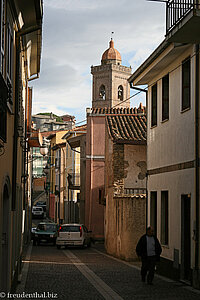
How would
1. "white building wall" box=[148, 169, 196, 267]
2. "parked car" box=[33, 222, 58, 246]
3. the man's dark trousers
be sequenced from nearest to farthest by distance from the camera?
"white building wall" box=[148, 169, 196, 267] < the man's dark trousers < "parked car" box=[33, 222, 58, 246]

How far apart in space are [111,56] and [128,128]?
90302 millimetres

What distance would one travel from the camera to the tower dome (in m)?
117

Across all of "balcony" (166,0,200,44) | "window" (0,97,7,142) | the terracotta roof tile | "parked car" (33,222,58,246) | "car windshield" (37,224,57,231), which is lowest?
"parked car" (33,222,58,246)

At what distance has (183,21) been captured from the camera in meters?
12.4

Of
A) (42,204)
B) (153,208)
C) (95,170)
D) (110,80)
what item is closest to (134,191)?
(153,208)

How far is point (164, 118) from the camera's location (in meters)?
18.1

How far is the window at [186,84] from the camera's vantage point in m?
15.7

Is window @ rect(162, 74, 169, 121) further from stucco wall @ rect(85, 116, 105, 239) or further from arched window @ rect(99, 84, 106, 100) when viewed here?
arched window @ rect(99, 84, 106, 100)

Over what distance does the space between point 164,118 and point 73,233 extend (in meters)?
15.9

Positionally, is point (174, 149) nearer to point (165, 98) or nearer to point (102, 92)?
point (165, 98)

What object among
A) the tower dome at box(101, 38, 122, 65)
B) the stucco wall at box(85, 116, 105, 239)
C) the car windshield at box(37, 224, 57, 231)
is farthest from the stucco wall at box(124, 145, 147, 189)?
the tower dome at box(101, 38, 122, 65)

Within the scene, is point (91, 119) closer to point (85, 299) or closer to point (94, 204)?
point (94, 204)

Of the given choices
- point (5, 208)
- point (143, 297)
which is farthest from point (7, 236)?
point (143, 297)

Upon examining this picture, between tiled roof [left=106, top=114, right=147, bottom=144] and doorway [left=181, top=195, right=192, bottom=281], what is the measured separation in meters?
11.4
